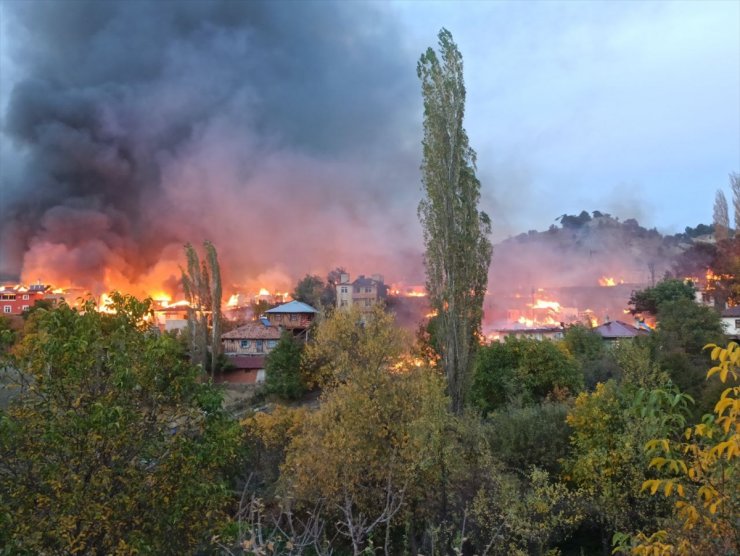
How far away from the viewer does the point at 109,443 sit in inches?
201

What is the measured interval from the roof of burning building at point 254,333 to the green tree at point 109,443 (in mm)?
31948

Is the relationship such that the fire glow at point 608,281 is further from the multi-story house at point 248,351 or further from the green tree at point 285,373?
the green tree at point 285,373

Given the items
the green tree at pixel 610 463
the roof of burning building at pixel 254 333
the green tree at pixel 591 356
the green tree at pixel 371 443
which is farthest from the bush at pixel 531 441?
the roof of burning building at pixel 254 333

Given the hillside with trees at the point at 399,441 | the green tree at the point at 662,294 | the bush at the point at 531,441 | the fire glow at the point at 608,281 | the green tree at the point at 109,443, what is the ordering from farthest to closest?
the fire glow at the point at 608,281 < the green tree at the point at 662,294 < the bush at the point at 531,441 < the green tree at the point at 109,443 < the hillside with trees at the point at 399,441

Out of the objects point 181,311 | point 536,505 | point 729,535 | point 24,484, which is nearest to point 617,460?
point 536,505

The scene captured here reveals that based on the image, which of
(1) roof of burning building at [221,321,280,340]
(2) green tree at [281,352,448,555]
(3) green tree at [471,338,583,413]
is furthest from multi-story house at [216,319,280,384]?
(2) green tree at [281,352,448,555]

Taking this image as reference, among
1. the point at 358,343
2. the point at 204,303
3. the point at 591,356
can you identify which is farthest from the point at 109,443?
the point at 204,303

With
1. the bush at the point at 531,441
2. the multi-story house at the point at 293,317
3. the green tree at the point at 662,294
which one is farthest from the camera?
the green tree at the point at 662,294

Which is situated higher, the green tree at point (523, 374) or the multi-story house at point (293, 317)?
the multi-story house at point (293, 317)

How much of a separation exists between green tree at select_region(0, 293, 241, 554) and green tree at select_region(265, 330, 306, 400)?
23754 mm

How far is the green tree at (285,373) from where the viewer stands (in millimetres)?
29375

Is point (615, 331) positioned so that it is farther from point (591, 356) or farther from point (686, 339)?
point (686, 339)

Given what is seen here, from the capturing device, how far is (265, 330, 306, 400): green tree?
2938 centimetres

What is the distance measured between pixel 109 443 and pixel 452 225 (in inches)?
477
